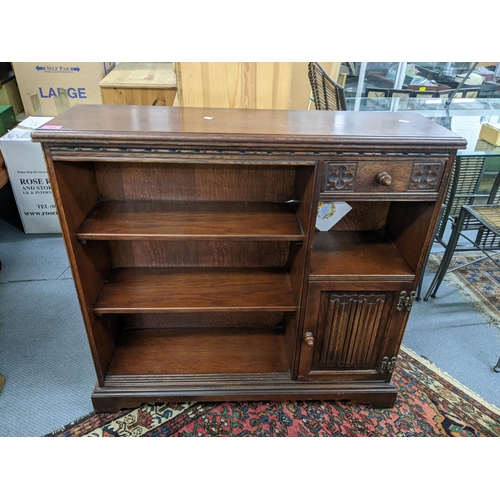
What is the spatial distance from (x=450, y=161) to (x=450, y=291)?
142 centimetres

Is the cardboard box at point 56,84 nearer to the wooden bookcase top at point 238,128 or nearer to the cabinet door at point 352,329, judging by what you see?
the wooden bookcase top at point 238,128

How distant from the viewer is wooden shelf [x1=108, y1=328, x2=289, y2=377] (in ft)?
5.25

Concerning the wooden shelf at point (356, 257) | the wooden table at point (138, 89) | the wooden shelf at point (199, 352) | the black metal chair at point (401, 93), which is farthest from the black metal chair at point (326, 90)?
the black metal chair at point (401, 93)

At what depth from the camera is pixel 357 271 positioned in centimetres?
135

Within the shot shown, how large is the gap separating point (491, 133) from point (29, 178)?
2.71 metres

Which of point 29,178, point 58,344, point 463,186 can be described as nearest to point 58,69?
point 29,178

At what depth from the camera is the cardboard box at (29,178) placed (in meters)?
2.46

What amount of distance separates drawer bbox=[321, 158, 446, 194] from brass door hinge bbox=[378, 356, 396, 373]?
27.1 inches

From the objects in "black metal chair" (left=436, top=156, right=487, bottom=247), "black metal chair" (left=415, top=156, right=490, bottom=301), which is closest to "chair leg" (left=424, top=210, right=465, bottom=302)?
"black metal chair" (left=415, top=156, right=490, bottom=301)

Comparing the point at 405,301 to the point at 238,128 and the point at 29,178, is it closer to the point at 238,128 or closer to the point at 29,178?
the point at 238,128

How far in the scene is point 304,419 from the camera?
159 cm

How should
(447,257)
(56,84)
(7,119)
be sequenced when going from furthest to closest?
1. (56,84)
2. (7,119)
3. (447,257)

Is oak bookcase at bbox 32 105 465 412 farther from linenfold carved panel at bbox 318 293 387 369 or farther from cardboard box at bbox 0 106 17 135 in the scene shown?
cardboard box at bbox 0 106 17 135

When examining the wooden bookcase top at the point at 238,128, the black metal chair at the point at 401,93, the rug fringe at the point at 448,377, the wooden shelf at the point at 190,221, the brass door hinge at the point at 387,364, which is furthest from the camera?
the black metal chair at the point at 401,93
